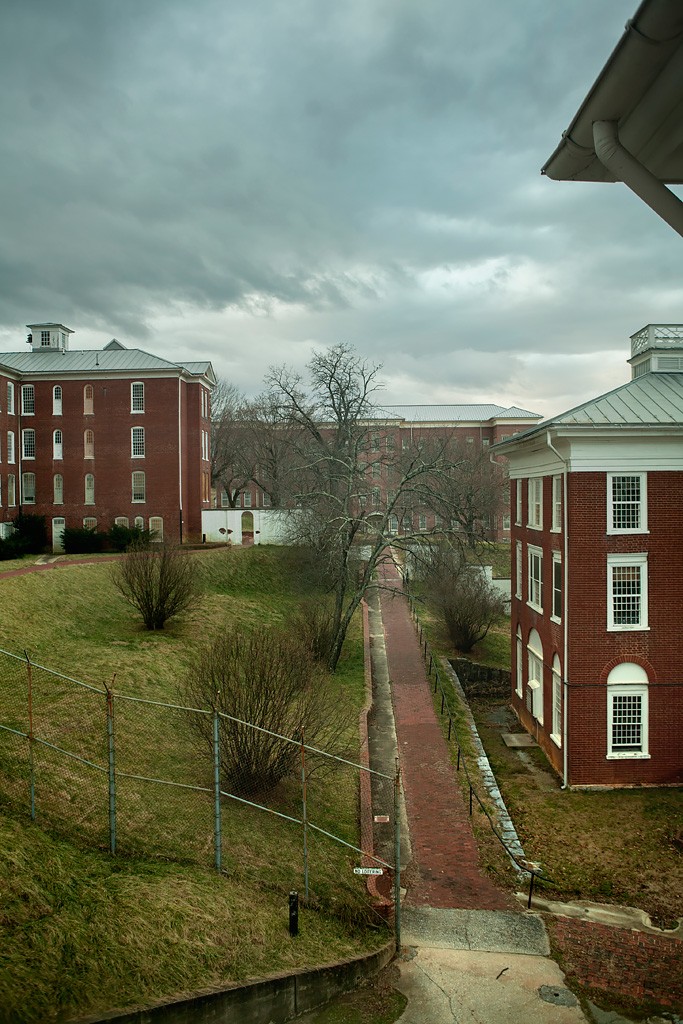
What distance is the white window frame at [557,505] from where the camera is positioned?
20.8 metres

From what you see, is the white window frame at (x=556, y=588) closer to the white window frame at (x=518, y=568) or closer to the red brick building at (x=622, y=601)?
the red brick building at (x=622, y=601)

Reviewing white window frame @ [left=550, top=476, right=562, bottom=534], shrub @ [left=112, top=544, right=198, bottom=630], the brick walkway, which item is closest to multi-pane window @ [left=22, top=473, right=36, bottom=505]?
shrub @ [left=112, top=544, right=198, bottom=630]

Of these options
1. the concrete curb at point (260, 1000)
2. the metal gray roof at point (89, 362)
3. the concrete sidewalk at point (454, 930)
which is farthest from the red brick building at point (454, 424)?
the concrete curb at point (260, 1000)

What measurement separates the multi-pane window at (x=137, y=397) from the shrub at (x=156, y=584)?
23006 millimetres

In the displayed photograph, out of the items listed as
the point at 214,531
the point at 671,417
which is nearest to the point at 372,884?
the point at 671,417

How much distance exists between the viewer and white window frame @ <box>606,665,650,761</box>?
65.2 feet

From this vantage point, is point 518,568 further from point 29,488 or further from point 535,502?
point 29,488

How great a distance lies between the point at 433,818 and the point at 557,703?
6.35 metres

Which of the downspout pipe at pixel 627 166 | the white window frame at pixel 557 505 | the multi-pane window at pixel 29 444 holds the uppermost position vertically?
the multi-pane window at pixel 29 444

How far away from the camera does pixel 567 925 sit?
42.2ft

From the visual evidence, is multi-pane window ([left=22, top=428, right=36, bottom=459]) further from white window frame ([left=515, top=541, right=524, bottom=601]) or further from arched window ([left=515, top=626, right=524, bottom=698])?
arched window ([left=515, top=626, right=524, bottom=698])

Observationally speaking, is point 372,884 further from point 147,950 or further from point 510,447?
point 510,447

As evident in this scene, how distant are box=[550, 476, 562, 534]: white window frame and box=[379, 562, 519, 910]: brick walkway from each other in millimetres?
7043

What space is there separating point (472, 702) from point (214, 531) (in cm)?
2419
